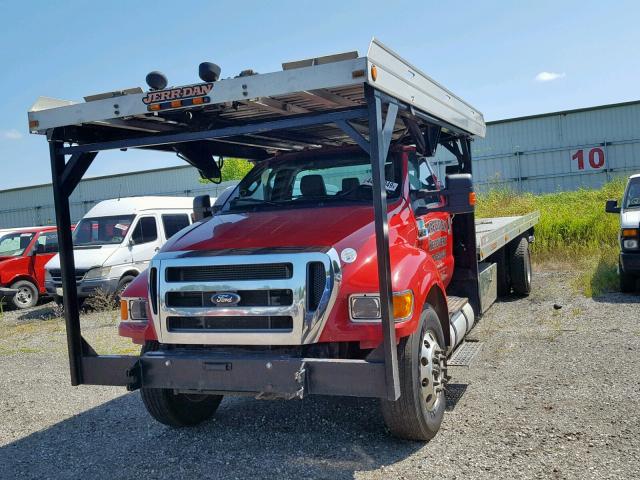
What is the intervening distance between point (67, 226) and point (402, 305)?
2.62 meters

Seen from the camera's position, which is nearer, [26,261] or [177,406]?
[177,406]

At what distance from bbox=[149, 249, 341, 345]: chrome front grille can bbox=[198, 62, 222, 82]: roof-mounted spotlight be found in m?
1.17

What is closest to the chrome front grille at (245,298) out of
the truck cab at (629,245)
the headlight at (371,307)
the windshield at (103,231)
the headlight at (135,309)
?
the headlight at (135,309)

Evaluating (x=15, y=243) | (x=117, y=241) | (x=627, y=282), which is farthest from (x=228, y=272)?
(x=15, y=243)

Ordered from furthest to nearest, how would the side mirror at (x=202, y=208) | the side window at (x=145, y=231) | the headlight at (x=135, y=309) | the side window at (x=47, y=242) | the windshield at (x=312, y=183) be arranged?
the side window at (x=47, y=242) < the side window at (x=145, y=231) < the side mirror at (x=202, y=208) < the windshield at (x=312, y=183) < the headlight at (x=135, y=309)

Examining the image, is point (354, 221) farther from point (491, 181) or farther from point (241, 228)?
point (491, 181)

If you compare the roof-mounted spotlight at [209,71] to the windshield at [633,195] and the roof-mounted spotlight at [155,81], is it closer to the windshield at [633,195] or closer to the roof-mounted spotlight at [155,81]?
the roof-mounted spotlight at [155,81]

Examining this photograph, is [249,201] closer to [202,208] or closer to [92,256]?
[202,208]

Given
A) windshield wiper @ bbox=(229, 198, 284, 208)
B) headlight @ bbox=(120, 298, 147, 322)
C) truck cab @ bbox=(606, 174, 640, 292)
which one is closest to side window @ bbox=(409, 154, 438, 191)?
windshield wiper @ bbox=(229, 198, 284, 208)

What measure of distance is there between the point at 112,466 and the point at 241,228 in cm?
193

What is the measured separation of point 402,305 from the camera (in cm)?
402

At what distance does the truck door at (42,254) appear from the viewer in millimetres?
14219

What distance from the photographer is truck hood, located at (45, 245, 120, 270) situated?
11.5 m

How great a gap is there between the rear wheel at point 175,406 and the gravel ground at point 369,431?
123mm
